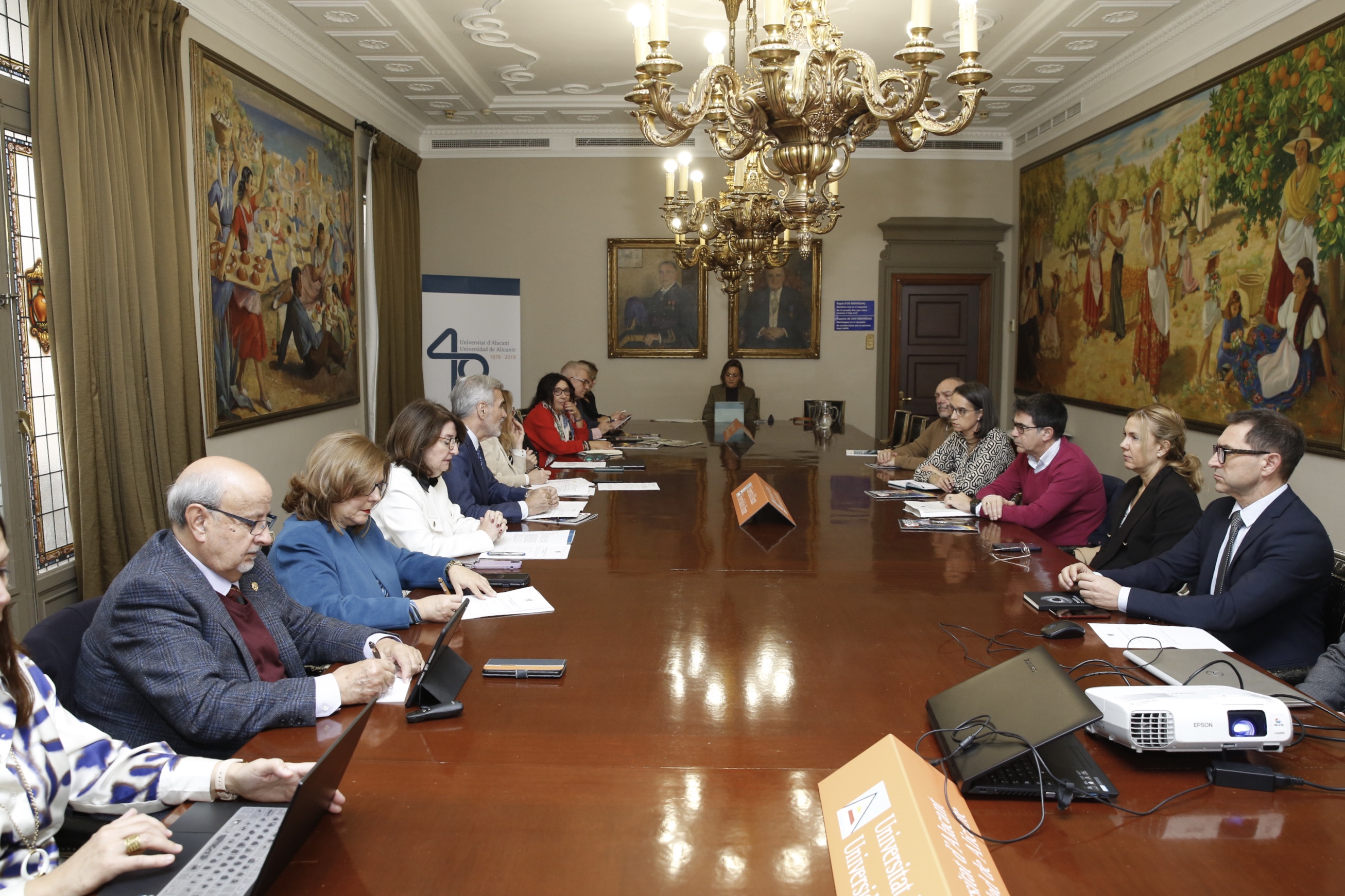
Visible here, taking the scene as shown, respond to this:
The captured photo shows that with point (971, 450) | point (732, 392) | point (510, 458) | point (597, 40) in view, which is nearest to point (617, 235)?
point (732, 392)

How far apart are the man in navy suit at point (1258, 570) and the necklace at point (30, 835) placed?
247cm

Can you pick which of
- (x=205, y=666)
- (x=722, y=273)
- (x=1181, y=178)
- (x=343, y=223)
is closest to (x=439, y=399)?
(x=343, y=223)

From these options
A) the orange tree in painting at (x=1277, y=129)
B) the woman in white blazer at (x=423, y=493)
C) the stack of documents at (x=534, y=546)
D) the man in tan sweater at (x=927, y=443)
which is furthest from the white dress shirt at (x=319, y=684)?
the orange tree in painting at (x=1277, y=129)

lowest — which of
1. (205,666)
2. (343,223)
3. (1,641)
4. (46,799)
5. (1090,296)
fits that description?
(46,799)

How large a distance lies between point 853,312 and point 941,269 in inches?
40.3

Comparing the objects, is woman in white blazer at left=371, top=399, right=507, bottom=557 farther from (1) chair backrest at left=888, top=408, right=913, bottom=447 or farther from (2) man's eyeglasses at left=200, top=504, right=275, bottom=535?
(1) chair backrest at left=888, top=408, right=913, bottom=447

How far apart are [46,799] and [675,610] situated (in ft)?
4.89

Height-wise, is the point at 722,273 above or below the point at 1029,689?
above

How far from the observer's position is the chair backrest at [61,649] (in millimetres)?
1861

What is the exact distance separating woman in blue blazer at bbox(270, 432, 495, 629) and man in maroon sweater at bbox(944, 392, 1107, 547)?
2.61 meters

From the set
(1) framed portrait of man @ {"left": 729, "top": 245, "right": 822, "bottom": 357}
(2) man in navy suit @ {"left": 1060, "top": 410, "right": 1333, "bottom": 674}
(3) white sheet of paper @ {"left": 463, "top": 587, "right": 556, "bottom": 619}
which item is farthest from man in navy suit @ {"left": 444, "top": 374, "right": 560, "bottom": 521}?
(1) framed portrait of man @ {"left": 729, "top": 245, "right": 822, "bottom": 357}

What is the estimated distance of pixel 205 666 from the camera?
183cm

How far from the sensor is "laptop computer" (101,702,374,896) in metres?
1.26

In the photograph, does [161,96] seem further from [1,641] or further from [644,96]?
[1,641]
